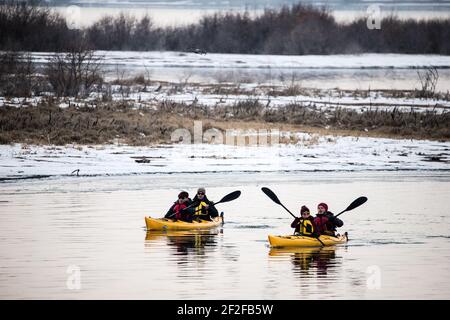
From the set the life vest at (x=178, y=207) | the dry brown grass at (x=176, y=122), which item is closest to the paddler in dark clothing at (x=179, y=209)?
the life vest at (x=178, y=207)

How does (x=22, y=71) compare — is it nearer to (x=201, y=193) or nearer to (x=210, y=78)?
(x=210, y=78)

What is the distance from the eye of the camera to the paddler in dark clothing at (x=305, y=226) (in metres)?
18.3

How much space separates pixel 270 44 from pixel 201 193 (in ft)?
180

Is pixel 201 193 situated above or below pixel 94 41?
below

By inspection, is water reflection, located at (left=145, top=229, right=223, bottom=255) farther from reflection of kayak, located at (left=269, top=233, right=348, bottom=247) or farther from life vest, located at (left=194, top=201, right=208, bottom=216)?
reflection of kayak, located at (left=269, top=233, right=348, bottom=247)

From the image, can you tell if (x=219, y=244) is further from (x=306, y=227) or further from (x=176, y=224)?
(x=176, y=224)

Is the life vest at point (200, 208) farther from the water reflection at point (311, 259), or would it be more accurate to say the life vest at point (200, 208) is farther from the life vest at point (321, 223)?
the water reflection at point (311, 259)

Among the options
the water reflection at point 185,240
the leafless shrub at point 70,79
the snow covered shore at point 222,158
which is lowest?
the water reflection at point 185,240

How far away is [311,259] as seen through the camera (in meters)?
17.2

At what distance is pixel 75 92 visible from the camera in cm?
3953

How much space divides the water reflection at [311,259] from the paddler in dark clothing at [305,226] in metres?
0.30

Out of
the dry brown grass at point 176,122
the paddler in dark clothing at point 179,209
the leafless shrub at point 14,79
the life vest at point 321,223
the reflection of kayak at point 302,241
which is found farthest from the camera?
the leafless shrub at point 14,79

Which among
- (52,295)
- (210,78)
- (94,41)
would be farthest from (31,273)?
(94,41)

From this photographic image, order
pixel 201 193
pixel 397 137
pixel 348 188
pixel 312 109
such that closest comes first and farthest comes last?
1. pixel 201 193
2. pixel 348 188
3. pixel 397 137
4. pixel 312 109
